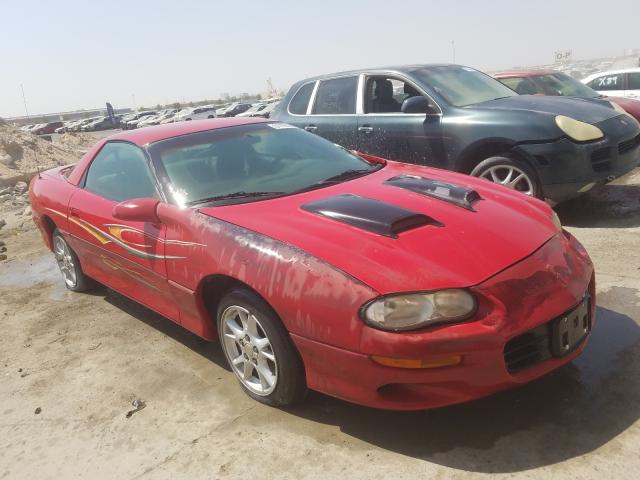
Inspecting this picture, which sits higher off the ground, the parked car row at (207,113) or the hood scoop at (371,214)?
the parked car row at (207,113)

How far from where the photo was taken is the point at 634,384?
2643 mm

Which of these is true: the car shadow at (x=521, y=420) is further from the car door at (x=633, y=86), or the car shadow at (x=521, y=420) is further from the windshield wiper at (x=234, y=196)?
the car door at (x=633, y=86)

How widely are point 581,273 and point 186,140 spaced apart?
2444 millimetres

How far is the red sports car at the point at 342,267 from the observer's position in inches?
87.8

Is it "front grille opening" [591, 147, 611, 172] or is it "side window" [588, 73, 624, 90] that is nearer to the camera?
"front grille opening" [591, 147, 611, 172]

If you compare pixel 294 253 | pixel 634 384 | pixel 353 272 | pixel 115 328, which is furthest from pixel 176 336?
pixel 634 384

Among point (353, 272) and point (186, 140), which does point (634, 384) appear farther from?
point (186, 140)

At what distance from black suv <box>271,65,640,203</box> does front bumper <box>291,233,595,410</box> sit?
2.80 m

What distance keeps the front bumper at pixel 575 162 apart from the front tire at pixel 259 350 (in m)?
3.32

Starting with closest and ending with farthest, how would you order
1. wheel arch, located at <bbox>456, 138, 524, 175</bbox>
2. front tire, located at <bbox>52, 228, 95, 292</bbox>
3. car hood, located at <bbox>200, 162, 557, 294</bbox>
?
car hood, located at <bbox>200, 162, 557, 294</bbox> < front tire, located at <bbox>52, 228, 95, 292</bbox> < wheel arch, located at <bbox>456, 138, 524, 175</bbox>

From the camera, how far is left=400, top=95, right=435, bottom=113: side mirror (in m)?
5.46

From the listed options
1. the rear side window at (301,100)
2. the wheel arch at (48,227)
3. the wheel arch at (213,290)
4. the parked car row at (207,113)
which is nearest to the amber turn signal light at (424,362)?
the wheel arch at (213,290)

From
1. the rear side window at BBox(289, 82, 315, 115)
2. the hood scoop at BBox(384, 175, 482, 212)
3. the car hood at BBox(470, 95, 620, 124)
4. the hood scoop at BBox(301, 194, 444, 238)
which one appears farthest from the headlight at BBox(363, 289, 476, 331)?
the rear side window at BBox(289, 82, 315, 115)

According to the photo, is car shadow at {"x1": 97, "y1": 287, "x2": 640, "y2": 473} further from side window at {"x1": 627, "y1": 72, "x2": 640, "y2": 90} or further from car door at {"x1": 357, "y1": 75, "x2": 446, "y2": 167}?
side window at {"x1": 627, "y1": 72, "x2": 640, "y2": 90}
